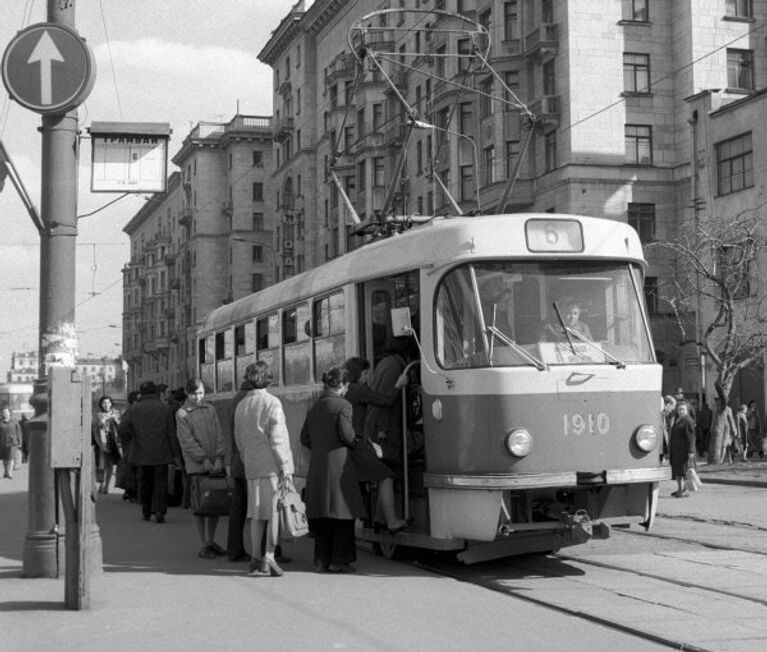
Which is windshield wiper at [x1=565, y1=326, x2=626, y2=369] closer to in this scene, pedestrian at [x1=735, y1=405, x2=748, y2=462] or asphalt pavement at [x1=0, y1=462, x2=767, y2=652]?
asphalt pavement at [x1=0, y1=462, x2=767, y2=652]

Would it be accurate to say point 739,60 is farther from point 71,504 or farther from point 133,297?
point 133,297

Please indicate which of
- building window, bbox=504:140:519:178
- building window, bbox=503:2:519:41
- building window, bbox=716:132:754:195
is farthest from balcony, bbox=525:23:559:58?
building window, bbox=716:132:754:195

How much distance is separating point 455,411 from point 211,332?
915cm

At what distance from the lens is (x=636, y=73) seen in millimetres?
44281

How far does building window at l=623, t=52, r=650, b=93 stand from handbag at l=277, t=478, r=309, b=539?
36033 mm

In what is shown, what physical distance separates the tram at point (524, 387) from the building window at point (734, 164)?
28.7 metres

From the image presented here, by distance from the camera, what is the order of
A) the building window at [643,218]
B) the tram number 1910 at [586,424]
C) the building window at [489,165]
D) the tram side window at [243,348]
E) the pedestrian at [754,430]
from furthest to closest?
the building window at [489,165], the building window at [643,218], the pedestrian at [754,430], the tram side window at [243,348], the tram number 1910 at [586,424]

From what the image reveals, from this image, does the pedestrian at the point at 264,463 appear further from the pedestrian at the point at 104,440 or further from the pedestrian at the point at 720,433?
the pedestrian at the point at 720,433

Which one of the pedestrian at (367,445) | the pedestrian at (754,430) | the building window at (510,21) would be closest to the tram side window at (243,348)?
the pedestrian at (367,445)

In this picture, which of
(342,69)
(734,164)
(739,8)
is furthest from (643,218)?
(342,69)

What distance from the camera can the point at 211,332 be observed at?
1892 cm

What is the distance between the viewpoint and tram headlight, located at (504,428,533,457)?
10008mm

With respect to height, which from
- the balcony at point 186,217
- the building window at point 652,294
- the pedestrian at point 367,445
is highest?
the balcony at point 186,217

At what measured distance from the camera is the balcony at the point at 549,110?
4375cm
